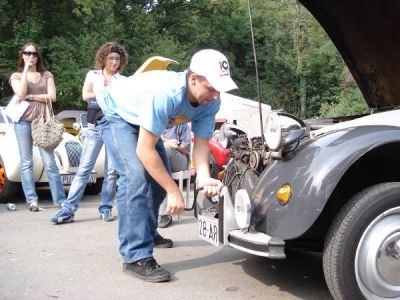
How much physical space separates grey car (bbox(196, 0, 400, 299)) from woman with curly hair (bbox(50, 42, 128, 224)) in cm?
221

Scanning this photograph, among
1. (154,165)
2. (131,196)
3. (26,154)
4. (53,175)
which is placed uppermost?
(154,165)

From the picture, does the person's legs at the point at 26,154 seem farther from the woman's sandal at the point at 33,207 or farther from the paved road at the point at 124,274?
the paved road at the point at 124,274

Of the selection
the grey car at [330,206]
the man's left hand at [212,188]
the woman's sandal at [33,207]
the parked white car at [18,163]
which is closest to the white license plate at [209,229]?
the grey car at [330,206]

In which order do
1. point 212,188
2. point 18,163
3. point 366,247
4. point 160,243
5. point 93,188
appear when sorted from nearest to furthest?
point 366,247 → point 212,188 → point 160,243 → point 18,163 → point 93,188

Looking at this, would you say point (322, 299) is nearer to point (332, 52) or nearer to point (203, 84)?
point (203, 84)

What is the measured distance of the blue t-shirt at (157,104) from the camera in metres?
3.25

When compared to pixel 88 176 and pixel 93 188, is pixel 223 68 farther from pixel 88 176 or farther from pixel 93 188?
pixel 93 188

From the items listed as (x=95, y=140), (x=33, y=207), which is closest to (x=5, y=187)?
(x=33, y=207)

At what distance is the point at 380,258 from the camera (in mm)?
2912

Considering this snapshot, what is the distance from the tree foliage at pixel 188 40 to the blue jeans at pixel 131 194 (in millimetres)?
9246

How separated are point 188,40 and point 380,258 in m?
27.3

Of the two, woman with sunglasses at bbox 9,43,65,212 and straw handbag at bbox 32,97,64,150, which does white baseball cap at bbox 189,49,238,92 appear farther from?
woman with sunglasses at bbox 9,43,65,212

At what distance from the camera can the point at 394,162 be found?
3.23 metres

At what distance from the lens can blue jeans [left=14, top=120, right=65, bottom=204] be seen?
607cm
